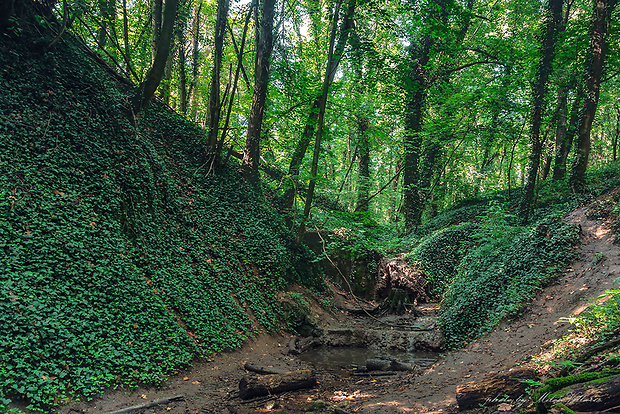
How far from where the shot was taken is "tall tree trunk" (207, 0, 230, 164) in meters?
11.3

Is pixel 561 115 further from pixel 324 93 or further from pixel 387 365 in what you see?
pixel 387 365

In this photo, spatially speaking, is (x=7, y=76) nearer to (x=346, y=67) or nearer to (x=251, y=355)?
(x=251, y=355)

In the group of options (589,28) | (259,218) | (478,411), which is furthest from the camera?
(259,218)

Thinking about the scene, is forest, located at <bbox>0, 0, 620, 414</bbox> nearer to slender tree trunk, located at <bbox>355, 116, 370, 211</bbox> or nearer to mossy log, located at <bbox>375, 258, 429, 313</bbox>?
mossy log, located at <bbox>375, 258, 429, 313</bbox>

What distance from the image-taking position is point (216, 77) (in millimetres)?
11938

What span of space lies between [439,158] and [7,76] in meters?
19.3

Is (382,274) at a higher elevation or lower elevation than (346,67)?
lower

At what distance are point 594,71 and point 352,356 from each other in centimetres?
1219

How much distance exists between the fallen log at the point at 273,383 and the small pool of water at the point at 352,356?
2.07 meters

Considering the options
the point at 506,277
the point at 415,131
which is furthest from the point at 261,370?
the point at 415,131

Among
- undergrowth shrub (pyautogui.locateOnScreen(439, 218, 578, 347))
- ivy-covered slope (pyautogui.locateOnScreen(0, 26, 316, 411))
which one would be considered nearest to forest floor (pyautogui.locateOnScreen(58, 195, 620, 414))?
undergrowth shrub (pyautogui.locateOnScreen(439, 218, 578, 347))

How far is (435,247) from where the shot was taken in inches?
633

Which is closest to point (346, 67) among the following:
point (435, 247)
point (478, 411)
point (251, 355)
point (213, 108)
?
point (213, 108)

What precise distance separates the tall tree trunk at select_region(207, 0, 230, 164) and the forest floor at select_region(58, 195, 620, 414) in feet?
24.5
